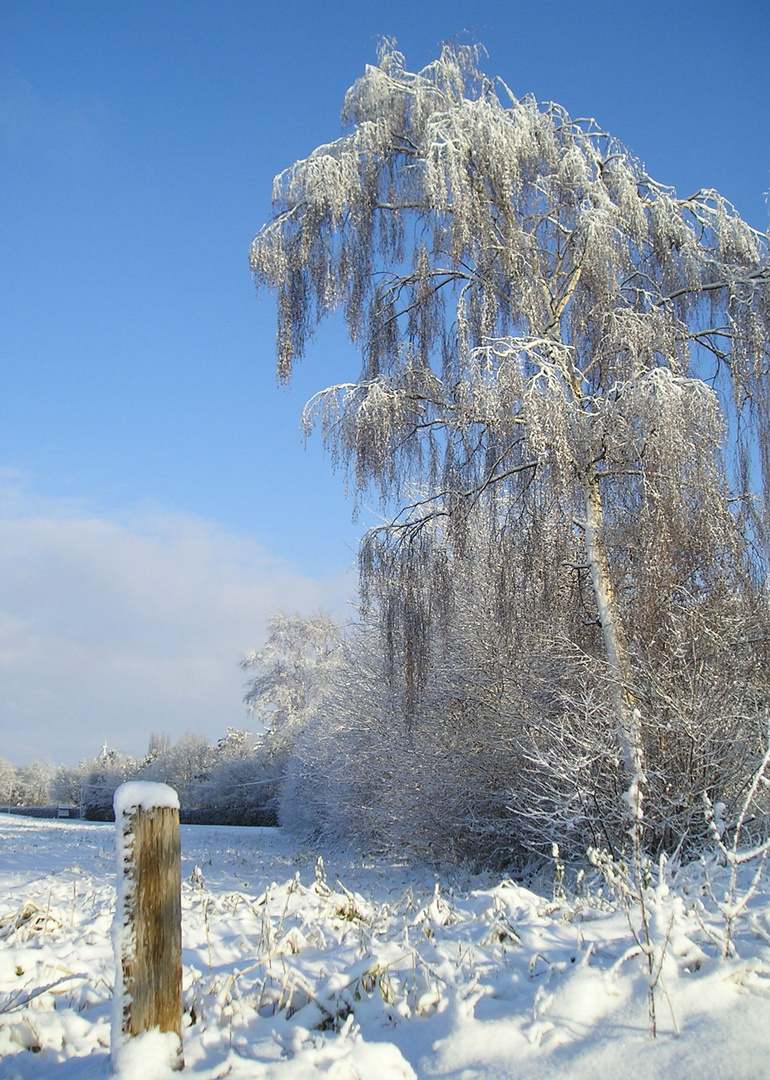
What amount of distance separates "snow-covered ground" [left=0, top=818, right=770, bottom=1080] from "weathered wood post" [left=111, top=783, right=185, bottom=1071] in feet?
0.27

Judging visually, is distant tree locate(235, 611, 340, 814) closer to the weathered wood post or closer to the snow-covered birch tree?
the snow-covered birch tree

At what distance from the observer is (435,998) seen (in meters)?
3.15

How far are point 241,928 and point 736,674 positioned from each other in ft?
18.5

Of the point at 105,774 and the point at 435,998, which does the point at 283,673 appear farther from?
the point at 105,774

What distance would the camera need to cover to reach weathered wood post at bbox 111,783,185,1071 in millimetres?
2428

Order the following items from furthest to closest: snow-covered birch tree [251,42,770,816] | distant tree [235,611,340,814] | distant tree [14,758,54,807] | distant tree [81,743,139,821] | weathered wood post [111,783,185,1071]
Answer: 1. distant tree [14,758,54,807]
2. distant tree [81,743,139,821]
3. distant tree [235,611,340,814]
4. snow-covered birch tree [251,42,770,816]
5. weathered wood post [111,783,185,1071]

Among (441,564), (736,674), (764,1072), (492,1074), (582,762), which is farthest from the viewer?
(441,564)

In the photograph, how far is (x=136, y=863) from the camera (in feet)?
8.26

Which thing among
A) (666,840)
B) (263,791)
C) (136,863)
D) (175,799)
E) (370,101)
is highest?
(370,101)

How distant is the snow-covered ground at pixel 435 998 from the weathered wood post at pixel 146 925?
0.27 feet

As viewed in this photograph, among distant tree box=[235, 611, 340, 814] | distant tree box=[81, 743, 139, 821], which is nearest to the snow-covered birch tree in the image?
distant tree box=[235, 611, 340, 814]

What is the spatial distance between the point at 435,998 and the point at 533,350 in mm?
6642

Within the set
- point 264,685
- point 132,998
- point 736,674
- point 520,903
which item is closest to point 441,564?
point 736,674

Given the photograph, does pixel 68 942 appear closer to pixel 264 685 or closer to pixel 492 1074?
pixel 492 1074
